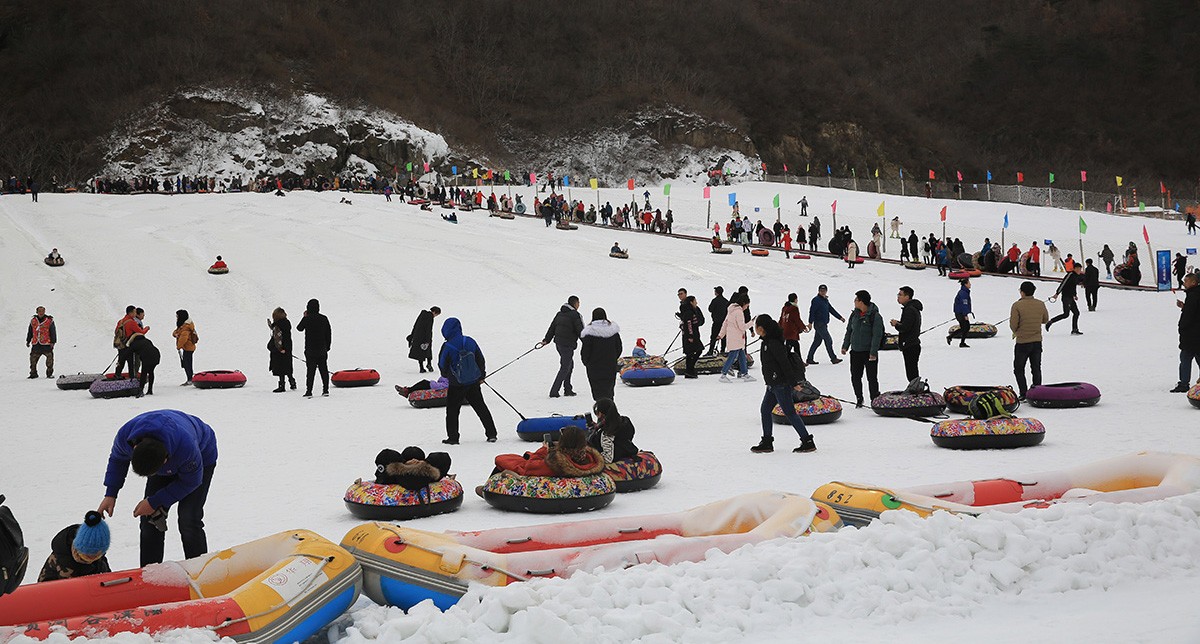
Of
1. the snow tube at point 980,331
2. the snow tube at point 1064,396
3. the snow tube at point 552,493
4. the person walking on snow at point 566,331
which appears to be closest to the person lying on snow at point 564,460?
the snow tube at point 552,493

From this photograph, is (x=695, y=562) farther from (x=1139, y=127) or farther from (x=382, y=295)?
(x=1139, y=127)

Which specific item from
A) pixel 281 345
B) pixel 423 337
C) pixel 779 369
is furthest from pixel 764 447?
pixel 423 337

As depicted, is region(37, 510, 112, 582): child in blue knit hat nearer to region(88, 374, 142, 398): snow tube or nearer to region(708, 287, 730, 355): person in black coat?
region(88, 374, 142, 398): snow tube

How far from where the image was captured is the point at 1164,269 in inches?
1278

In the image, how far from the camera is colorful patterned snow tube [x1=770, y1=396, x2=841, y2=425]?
Result: 43.1 feet

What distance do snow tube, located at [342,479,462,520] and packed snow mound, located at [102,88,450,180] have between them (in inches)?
2583

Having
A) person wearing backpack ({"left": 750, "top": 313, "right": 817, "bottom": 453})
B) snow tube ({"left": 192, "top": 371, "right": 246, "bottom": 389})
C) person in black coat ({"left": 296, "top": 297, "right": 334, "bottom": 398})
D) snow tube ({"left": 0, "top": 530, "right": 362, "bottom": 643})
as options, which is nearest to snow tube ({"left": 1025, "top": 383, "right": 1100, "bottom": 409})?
person wearing backpack ({"left": 750, "top": 313, "right": 817, "bottom": 453})

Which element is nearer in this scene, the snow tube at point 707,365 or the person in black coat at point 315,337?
the person in black coat at point 315,337

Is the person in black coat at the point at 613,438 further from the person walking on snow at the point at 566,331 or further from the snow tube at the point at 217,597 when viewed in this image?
the person walking on snow at the point at 566,331

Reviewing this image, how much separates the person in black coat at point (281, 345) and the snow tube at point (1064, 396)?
11.2 m

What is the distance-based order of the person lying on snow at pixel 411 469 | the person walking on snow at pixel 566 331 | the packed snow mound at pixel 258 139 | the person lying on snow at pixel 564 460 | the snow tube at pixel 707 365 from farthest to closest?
the packed snow mound at pixel 258 139 < the snow tube at pixel 707 365 < the person walking on snow at pixel 566 331 < the person lying on snow at pixel 564 460 < the person lying on snow at pixel 411 469

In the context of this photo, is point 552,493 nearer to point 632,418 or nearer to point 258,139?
point 632,418

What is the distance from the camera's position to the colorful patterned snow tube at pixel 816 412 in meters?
13.1

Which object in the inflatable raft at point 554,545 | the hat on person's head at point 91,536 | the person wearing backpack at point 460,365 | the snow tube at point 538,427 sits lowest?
the snow tube at point 538,427
